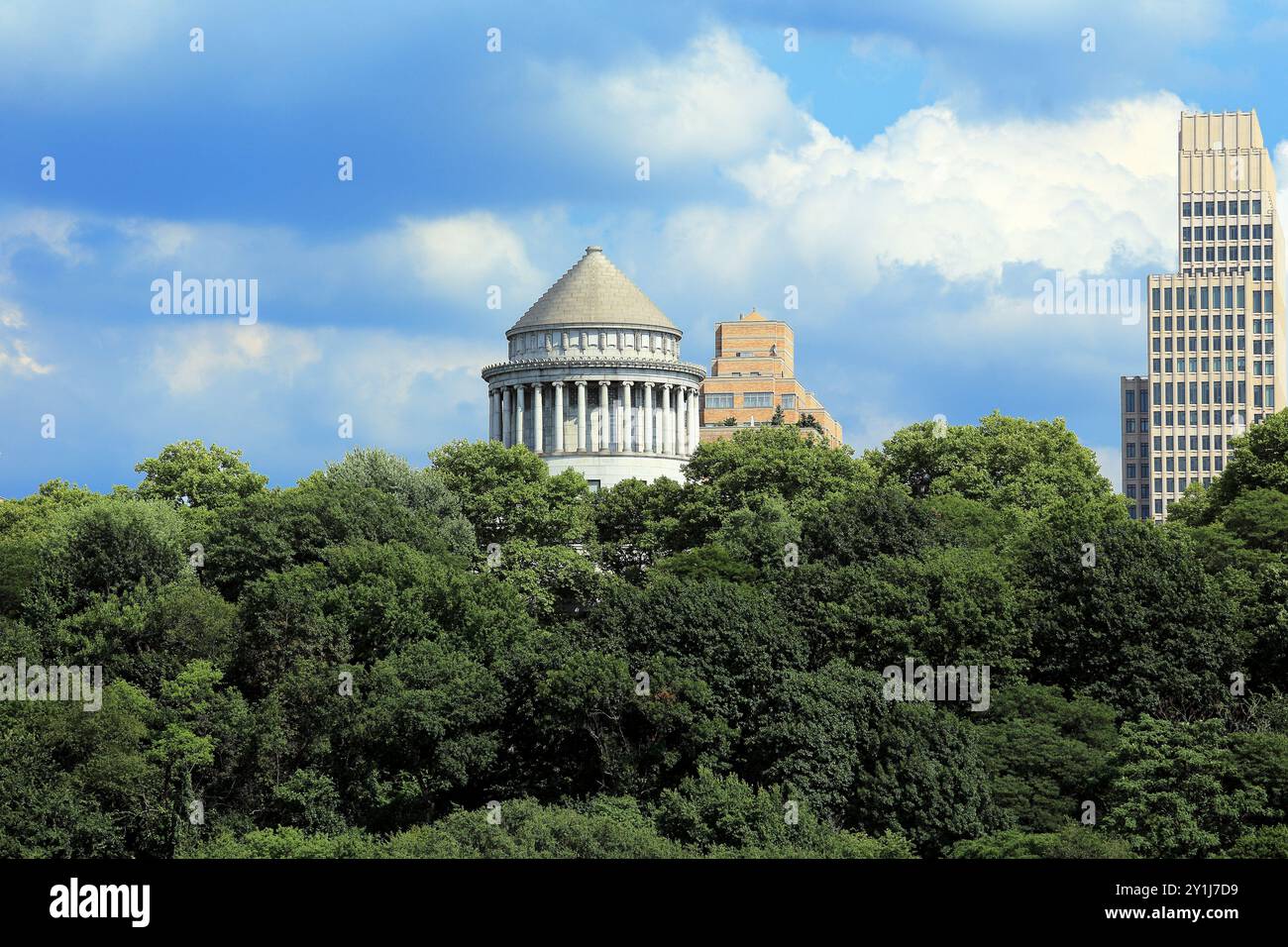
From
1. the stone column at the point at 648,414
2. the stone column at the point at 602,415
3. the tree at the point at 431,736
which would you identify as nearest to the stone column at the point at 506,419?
the stone column at the point at 602,415

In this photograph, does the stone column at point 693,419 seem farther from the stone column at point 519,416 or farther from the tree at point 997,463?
the tree at point 997,463

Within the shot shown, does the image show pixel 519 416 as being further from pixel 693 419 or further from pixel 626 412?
pixel 693 419

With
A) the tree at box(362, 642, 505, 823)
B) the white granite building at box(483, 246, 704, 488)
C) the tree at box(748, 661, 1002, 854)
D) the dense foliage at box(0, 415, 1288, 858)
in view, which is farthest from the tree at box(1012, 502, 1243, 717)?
the white granite building at box(483, 246, 704, 488)

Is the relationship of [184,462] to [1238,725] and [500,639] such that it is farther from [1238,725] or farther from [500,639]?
[1238,725]

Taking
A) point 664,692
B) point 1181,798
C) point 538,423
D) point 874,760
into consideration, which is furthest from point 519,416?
point 1181,798

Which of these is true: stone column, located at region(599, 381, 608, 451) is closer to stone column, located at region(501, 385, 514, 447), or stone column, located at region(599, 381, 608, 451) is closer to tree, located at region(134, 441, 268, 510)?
stone column, located at region(501, 385, 514, 447)
